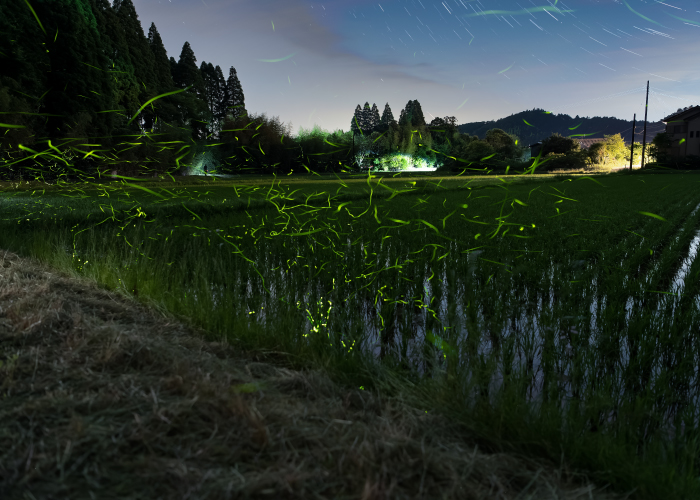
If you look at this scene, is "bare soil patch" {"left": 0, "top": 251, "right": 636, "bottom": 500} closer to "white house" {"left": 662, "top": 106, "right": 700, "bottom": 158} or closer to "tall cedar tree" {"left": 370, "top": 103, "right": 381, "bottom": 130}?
"white house" {"left": 662, "top": 106, "right": 700, "bottom": 158}

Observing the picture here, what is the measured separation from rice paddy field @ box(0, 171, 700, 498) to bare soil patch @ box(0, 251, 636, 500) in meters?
0.23

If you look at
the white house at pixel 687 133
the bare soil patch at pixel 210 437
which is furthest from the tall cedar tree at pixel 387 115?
the bare soil patch at pixel 210 437

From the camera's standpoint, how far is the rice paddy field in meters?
1.83

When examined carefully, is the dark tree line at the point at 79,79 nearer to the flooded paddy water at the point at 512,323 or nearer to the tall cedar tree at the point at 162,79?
the tall cedar tree at the point at 162,79

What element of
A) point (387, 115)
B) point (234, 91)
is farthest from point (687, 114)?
point (234, 91)

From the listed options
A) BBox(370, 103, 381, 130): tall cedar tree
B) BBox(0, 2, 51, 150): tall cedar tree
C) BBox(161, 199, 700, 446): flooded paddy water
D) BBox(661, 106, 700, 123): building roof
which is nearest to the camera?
BBox(161, 199, 700, 446): flooded paddy water

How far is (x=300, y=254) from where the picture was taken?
5406mm

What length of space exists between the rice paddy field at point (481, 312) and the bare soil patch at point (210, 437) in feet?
0.77

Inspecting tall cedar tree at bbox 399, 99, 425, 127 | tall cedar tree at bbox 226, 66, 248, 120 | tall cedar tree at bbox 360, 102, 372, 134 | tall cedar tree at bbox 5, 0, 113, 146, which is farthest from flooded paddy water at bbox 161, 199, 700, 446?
tall cedar tree at bbox 360, 102, 372, 134

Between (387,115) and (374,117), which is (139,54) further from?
(374,117)

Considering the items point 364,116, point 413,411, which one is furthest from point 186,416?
point 364,116

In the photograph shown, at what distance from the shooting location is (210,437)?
1.38 metres

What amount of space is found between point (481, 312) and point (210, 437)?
272 cm

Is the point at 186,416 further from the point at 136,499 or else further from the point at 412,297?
the point at 412,297
